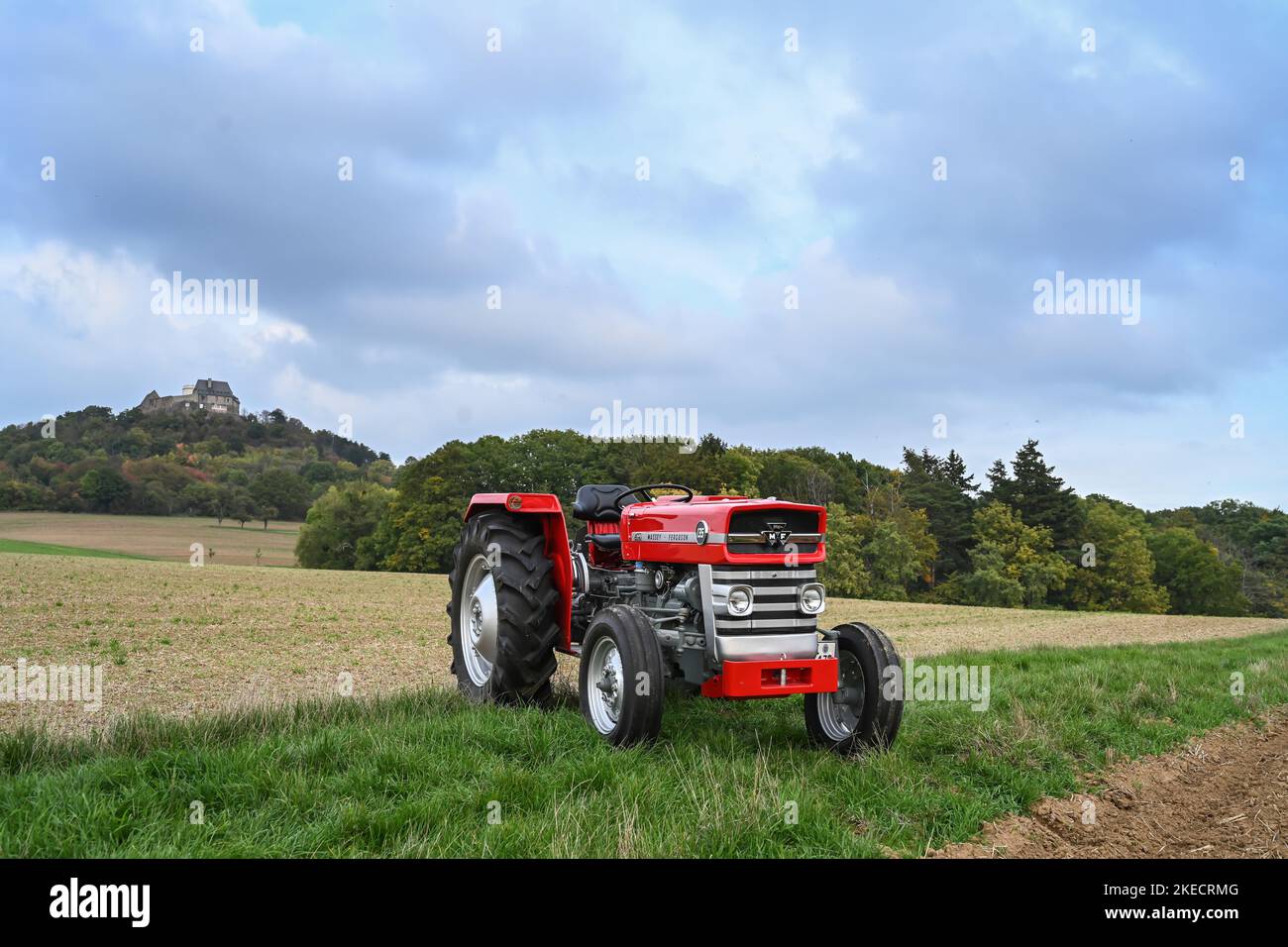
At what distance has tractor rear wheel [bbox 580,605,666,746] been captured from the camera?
477 centimetres

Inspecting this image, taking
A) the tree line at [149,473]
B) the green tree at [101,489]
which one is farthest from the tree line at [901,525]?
the green tree at [101,489]

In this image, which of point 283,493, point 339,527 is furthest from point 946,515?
point 283,493

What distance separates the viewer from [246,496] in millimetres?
59188

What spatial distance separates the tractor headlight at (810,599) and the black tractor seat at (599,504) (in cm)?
189

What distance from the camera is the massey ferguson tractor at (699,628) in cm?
500

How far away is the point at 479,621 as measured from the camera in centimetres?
716

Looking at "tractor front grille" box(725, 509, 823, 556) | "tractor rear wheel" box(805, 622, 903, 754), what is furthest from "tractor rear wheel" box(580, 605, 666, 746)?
"tractor rear wheel" box(805, 622, 903, 754)

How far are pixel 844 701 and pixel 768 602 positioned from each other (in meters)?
0.89

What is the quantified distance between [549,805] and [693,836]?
0.68 m

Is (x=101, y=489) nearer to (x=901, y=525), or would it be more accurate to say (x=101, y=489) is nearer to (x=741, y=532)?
(x=901, y=525)

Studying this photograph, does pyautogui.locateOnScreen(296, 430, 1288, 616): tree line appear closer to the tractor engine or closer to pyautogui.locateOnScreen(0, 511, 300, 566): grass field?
pyautogui.locateOnScreen(0, 511, 300, 566): grass field

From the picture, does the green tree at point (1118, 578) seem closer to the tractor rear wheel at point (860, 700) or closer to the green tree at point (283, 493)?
the green tree at point (283, 493)
